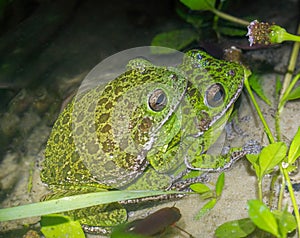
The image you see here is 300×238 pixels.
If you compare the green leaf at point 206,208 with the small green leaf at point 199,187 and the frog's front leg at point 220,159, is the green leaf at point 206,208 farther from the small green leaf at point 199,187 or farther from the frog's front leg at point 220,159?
the frog's front leg at point 220,159

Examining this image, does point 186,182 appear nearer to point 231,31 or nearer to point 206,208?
point 206,208

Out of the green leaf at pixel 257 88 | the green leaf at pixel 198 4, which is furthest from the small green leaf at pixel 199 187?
the green leaf at pixel 198 4

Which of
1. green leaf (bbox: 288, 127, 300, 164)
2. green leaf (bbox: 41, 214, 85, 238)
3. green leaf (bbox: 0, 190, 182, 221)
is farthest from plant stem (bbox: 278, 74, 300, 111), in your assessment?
green leaf (bbox: 41, 214, 85, 238)

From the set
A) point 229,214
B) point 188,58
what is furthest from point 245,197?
point 188,58

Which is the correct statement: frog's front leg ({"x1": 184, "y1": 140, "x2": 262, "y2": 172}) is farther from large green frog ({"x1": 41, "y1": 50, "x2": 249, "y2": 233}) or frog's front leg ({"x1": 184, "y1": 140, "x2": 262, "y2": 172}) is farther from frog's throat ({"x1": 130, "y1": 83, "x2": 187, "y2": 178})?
frog's throat ({"x1": 130, "y1": 83, "x2": 187, "y2": 178})

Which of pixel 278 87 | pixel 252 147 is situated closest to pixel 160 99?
pixel 252 147

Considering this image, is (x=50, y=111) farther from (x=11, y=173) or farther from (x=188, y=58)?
(x=188, y=58)
